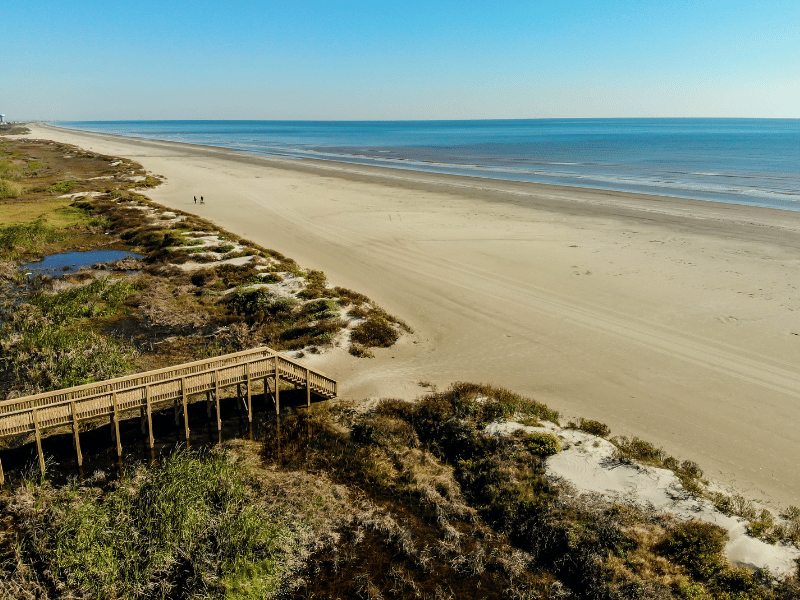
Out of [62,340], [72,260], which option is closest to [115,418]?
[62,340]

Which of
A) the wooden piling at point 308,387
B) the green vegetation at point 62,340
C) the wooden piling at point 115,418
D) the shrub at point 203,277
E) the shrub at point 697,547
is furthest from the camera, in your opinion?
the shrub at point 203,277

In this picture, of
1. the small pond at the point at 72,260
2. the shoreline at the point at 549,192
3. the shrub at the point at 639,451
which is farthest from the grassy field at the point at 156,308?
the shoreline at the point at 549,192

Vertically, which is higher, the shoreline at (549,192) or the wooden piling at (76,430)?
the shoreline at (549,192)

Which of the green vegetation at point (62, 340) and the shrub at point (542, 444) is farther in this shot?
the green vegetation at point (62, 340)

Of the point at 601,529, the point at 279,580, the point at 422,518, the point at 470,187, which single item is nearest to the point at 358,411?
the point at 422,518

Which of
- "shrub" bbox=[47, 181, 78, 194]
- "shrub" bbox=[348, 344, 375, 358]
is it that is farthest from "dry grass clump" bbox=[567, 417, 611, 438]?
"shrub" bbox=[47, 181, 78, 194]

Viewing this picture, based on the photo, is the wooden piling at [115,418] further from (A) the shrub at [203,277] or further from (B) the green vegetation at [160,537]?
(A) the shrub at [203,277]
